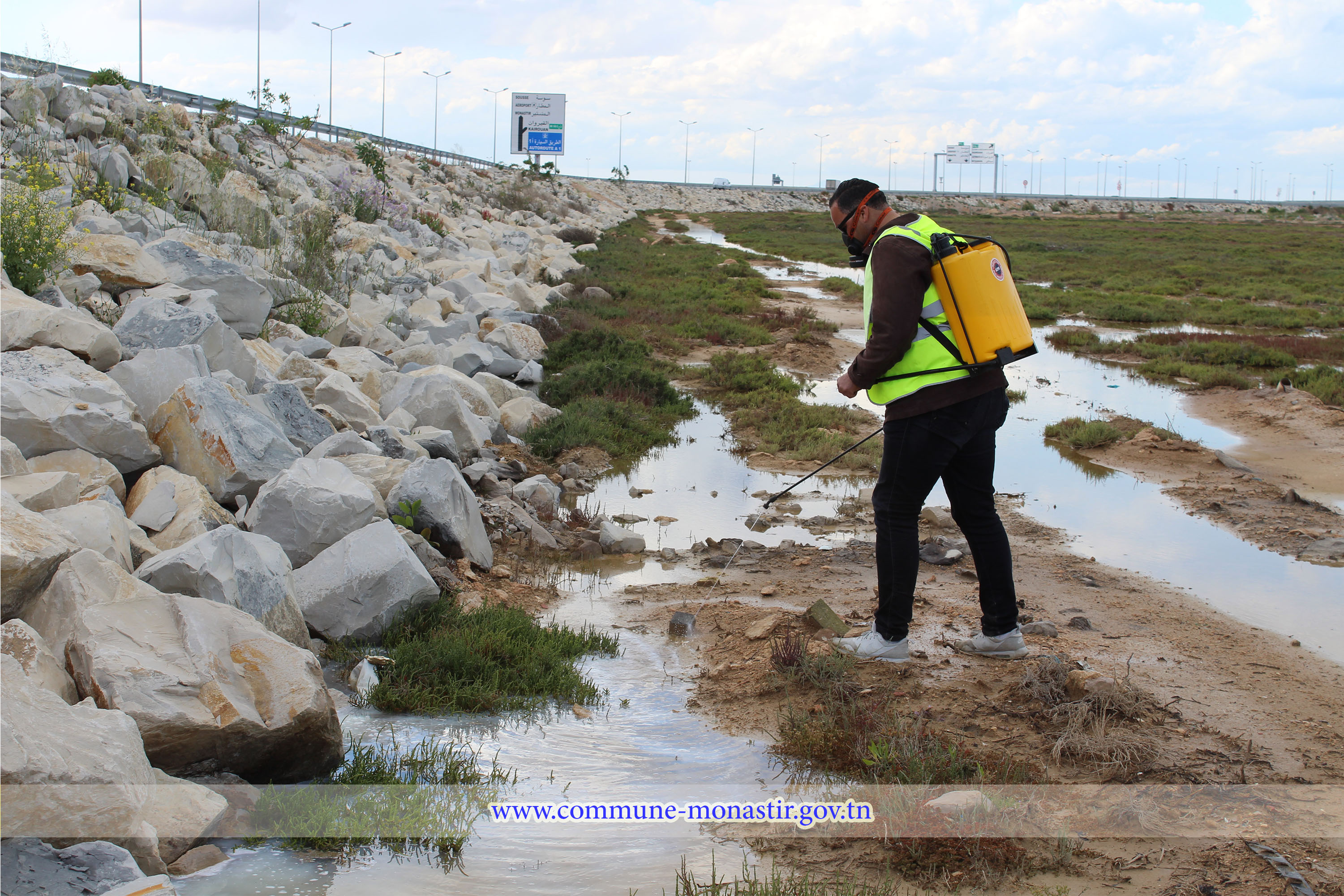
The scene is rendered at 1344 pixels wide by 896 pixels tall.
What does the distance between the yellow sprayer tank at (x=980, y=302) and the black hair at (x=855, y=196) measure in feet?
1.36

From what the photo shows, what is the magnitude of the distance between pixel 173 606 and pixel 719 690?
91.1 inches

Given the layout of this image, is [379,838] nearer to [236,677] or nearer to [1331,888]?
[236,677]

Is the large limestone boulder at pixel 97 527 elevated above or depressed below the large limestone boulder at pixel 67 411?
below

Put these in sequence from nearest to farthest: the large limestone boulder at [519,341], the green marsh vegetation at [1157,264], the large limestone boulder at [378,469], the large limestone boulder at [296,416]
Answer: the large limestone boulder at [378,469] → the large limestone boulder at [296,416] → the large limestone boulder at [519,341] → the green marsh vegetation at [1157,264]

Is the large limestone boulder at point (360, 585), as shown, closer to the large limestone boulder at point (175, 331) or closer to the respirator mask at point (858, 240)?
the large limestone boulder at point (175, 331)

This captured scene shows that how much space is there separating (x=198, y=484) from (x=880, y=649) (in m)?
3.68

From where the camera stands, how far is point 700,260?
31.2 meters

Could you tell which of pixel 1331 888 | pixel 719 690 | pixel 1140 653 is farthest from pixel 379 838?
pixel 1140 653

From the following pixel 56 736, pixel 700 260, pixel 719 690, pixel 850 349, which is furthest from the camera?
pixel 700 260

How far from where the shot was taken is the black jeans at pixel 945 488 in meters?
3.91

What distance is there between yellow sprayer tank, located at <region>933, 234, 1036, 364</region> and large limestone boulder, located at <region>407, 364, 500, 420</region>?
5790 mm

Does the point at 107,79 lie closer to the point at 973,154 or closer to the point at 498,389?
the point at 498,389

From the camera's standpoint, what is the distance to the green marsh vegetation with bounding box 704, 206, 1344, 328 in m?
21.4

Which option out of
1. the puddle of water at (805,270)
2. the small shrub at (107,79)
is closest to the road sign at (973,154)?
the puddle of water at (805,270)
